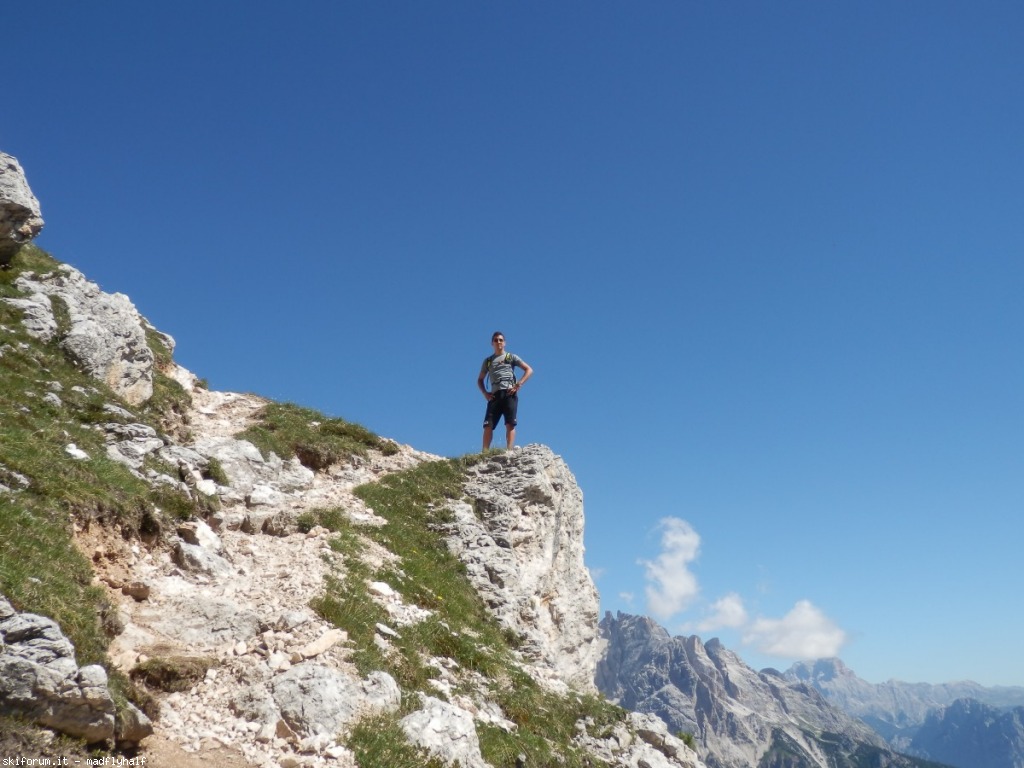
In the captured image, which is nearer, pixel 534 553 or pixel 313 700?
pixel 313 700

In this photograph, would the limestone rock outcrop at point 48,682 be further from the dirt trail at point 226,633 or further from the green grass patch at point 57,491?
the dirt trail at point 226,633

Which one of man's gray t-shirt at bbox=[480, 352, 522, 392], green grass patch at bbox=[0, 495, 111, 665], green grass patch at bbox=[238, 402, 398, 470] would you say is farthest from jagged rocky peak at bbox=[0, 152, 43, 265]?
man's gray t-shirt at bbox=[480, 352, 522, 392]

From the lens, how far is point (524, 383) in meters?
28.8

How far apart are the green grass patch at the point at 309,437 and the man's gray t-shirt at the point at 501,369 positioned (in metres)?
5.79

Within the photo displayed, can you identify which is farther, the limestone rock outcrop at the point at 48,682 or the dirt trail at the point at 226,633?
the dirt trail at the point at 226,633

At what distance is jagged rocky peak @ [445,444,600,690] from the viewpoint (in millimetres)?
22375

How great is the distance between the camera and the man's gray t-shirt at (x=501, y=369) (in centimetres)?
2884

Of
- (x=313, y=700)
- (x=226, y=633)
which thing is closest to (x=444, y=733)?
(x=313, y=700)

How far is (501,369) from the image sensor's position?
2900 cm

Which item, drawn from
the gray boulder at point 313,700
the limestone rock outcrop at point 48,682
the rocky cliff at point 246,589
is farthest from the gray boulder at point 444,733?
the limestone rock outcrop at point 48,682

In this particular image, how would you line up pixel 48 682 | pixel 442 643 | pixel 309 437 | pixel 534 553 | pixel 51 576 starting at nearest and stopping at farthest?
pixel 48 682, pixel 51 576, pixel 442 643, pixel 534 553, pixel 309 437

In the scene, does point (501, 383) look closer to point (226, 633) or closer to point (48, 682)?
point (226, 633)

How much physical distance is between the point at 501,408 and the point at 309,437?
863cm

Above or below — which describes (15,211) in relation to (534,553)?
above
